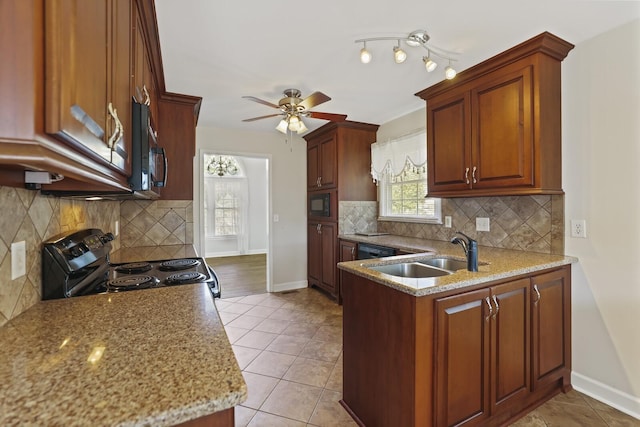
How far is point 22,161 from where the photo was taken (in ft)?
1.60

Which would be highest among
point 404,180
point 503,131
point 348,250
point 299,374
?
point 503,131

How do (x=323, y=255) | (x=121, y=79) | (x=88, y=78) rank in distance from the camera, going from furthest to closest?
(x=323, y=255)
(x=121, y=79)
(x=88, y=78)

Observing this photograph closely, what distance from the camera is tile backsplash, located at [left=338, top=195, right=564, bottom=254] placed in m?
2.24

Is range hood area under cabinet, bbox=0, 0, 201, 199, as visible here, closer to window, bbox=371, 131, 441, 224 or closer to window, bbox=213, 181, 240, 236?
window, bbox=371, 131, 441, 224

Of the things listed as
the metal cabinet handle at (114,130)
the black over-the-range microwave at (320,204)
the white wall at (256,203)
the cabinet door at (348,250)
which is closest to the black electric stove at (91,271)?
the metal cabinet handle at (114,130)

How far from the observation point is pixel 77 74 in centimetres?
60

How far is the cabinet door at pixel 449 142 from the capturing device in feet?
8.17

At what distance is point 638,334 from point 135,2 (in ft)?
10.7

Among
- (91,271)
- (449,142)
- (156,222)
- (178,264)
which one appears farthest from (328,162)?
(91,271)

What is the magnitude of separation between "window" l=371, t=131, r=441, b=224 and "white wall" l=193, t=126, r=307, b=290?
1.24 metres

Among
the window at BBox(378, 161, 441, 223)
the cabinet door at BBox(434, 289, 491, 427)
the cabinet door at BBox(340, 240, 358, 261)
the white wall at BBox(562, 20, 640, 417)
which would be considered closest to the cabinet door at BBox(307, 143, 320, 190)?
the window at BBox(378, 161, 441, 223)

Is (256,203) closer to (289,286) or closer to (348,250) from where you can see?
(289,286)

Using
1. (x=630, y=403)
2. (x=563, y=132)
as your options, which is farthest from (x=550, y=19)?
(x=630, y=403)

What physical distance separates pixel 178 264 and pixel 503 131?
2.46 metres
